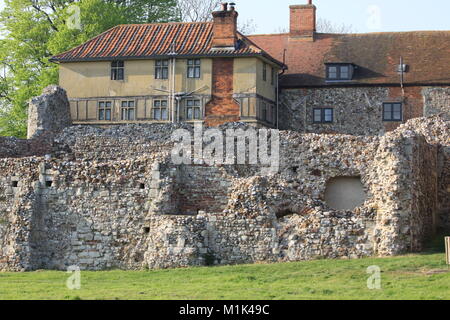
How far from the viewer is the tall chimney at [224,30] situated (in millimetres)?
61781

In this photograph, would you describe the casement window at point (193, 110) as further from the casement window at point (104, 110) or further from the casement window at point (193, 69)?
the casement window at point (104, 110)

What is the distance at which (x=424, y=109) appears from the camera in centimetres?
6347

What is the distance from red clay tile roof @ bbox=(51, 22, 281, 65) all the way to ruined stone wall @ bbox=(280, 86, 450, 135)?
3.20 metres

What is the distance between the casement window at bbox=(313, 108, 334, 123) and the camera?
64.3 m

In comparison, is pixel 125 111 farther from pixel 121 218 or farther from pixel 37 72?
pixel 121 218

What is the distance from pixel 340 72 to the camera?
64.8 m

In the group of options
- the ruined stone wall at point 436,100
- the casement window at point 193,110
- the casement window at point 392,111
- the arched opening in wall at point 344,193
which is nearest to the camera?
the arched opening in wall at point 344,193

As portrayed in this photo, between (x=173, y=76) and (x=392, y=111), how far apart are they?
41.2ft

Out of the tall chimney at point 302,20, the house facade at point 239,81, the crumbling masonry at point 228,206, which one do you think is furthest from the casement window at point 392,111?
the crumbling masonry at point 228,206

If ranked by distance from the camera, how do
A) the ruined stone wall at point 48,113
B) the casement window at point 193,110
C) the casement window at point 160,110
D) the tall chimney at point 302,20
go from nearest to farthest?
the ruined stone wall at point 48,113, the casement window at point 193,110, the casement window at point 160,110, the tall chimney at point 302,20

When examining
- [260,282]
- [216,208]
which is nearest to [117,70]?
[216,208]

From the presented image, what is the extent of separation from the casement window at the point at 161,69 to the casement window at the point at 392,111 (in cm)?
1247
